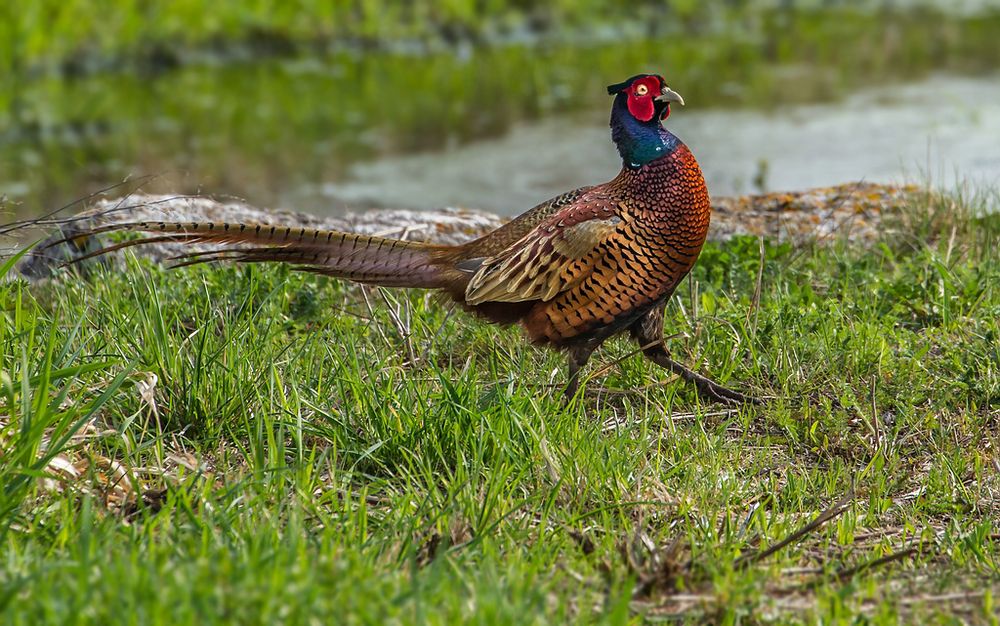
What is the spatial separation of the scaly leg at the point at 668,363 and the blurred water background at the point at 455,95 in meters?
3.08

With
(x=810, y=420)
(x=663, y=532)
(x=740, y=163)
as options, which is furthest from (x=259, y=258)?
(x=740, y=163)

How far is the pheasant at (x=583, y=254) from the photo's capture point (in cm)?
394

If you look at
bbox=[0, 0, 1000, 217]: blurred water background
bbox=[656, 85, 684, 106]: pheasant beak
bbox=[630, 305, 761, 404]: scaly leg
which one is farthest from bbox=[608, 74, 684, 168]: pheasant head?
bbox=[0, 0, 1000, 217]: blurred water background

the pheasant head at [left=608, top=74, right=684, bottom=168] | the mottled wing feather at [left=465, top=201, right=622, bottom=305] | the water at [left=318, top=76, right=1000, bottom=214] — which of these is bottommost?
the water at [left=318, top=76, right=1000, bottom=214]

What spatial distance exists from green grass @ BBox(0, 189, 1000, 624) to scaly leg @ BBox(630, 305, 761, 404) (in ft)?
0.24

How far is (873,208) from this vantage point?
6184 millimetres

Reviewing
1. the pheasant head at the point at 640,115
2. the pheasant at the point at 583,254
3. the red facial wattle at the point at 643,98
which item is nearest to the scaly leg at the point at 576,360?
the pheasant at the point at 583,254

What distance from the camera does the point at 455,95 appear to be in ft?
37.0

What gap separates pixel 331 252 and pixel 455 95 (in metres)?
7.43

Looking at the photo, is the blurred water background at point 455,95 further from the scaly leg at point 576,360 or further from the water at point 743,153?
the scaly leg at point 576,360

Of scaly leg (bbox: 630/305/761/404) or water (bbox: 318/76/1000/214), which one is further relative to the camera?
water (bbox: 318/76/1000/214)

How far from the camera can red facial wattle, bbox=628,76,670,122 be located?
160 inches

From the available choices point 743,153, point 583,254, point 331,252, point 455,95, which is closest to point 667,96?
point 583,254

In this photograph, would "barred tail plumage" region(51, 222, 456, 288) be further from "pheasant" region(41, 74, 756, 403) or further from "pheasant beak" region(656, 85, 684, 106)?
"pheasant beak" region(656, 85, 684, 106)
